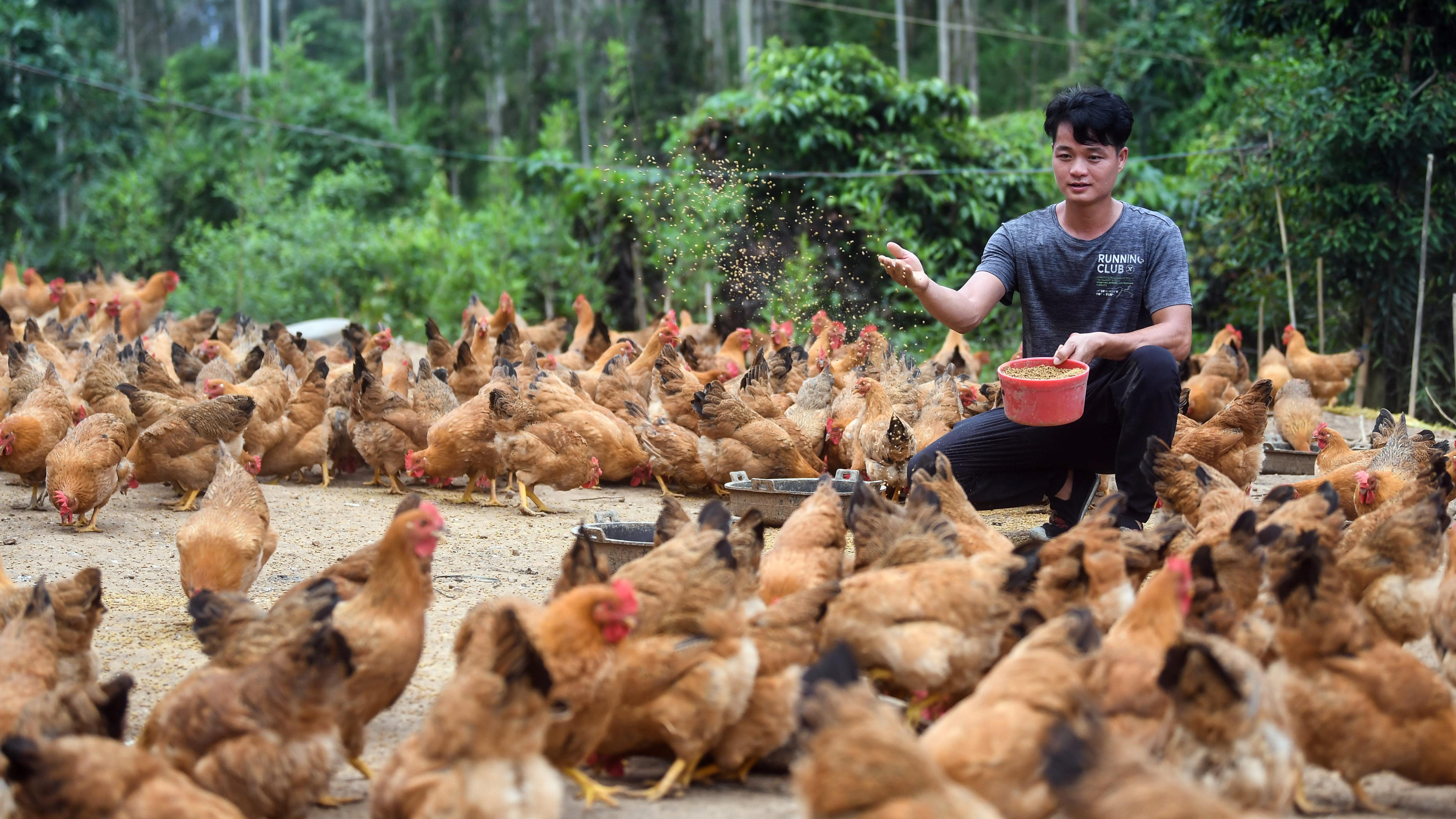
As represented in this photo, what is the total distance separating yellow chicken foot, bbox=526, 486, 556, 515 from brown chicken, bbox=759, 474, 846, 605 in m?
3.48

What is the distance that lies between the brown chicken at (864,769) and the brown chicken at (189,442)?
6153mm

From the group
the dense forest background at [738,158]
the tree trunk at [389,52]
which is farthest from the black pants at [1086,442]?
the tree trunk at [389,52]

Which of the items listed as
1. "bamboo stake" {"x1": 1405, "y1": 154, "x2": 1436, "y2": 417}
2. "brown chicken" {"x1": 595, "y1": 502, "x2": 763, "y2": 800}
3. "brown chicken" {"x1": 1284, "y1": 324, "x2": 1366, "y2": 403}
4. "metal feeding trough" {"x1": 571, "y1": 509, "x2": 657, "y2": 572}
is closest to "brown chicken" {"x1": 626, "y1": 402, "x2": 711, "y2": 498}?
"metal feeding trough" {"x1": 571, "y1": 509, "x2": 657, "y2": 572}

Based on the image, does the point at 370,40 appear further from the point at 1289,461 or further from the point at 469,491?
the point at 1289,461

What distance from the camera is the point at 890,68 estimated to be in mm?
16516

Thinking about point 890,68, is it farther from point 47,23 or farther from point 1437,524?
point 47,23

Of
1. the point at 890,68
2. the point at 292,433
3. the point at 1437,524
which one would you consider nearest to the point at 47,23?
the point at 890,68

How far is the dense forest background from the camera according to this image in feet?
41.3

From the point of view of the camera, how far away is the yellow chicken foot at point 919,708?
4.12m

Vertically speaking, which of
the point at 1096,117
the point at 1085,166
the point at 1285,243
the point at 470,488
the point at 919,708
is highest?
the point at 1096,117

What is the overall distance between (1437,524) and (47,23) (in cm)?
2462

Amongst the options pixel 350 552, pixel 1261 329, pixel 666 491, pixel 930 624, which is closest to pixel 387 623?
pixel 930 624

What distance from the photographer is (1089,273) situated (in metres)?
5.97

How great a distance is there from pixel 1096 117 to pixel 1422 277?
296 inches
